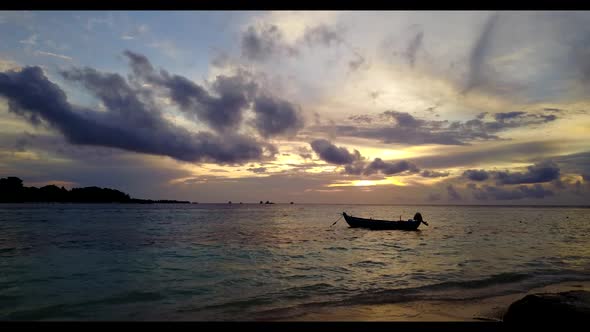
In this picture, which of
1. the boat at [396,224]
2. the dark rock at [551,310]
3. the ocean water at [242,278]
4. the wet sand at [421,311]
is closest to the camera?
the dark rock at [551,310]

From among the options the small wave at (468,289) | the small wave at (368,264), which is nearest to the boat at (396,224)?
the small wave at (368,264)

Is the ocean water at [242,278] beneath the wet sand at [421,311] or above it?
beneath

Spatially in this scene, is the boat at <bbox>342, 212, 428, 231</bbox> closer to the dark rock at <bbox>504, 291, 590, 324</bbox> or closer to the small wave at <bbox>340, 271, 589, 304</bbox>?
the small wave at <bbox>340, 271, 589, 304</bbox>

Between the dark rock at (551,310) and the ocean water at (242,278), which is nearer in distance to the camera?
the dark rock at (551,310)

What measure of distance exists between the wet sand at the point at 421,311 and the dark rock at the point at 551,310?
5.43ft

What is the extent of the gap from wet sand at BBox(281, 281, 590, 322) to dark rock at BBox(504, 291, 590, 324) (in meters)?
1.66

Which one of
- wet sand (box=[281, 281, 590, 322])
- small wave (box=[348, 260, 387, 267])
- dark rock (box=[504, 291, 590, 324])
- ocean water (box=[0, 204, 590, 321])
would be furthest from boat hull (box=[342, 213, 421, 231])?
dark rock (box=[504, 291, 590, 324])

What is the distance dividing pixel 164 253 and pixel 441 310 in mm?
18337

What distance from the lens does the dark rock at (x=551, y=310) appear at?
5.45 metres

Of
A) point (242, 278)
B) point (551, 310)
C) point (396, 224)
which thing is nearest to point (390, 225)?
point (396, 224)

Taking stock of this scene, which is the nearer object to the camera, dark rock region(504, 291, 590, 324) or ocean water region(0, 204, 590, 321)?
dark rock region(504, 291, 590, 324)

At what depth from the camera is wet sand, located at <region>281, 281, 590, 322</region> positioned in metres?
8.70

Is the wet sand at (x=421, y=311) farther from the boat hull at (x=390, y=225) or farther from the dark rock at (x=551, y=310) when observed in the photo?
the boat hull at (x=390, y=225)

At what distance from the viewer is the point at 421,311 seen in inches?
377
